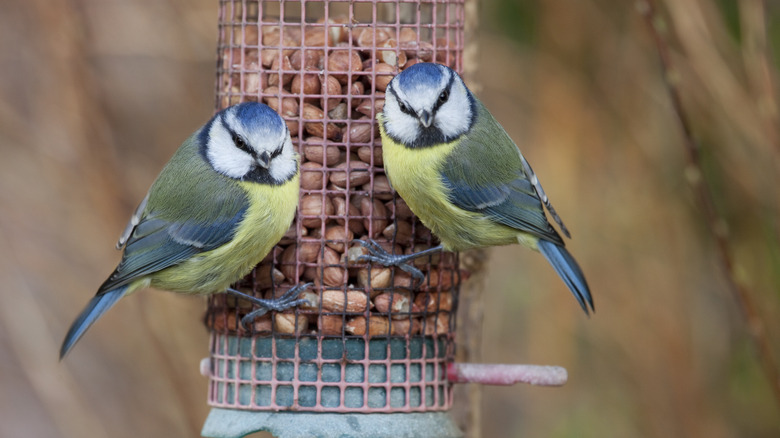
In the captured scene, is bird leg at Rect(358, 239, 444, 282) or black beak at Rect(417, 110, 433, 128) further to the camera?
bird leg at Rect(358, 239, 444, 282)

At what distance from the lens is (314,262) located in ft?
11.2

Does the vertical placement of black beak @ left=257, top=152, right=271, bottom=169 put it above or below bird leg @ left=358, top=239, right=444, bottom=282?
above

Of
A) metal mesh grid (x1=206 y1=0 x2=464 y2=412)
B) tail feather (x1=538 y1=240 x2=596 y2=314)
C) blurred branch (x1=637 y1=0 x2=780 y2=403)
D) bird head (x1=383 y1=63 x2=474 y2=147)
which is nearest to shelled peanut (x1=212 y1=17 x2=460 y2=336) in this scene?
metal mesh grid (x1=206 y1=0 x2=464 y2=412)

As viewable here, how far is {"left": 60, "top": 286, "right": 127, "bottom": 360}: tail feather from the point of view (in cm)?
320

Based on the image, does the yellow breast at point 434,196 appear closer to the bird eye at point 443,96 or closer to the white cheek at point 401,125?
the white cheek at point 401,125

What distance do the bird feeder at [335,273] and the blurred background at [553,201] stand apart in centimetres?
127

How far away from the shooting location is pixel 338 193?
A: 135 inches

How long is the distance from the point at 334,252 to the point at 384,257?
185mm

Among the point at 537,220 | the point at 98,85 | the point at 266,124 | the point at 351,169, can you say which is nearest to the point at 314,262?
the point at 351,169

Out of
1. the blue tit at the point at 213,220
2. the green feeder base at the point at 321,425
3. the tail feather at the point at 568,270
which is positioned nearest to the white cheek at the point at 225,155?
the blue tit at the point at 213,220

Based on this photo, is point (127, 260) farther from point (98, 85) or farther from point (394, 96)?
point (98, 85)

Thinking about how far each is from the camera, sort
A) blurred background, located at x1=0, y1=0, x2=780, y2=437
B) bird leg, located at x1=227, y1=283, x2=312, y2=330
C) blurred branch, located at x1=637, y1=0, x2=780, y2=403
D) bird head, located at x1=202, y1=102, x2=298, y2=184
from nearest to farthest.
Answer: bird head, located at x1=202, y1=102, x2=298, y2=184 < bird leg, located at x1=227, y1=283, x2=312, y2=330 < blurred branch, located at x1=637, y1=0, x2=780, y2=403 < blurred background, located at x1=0, y1=0, x2=780, y2=437

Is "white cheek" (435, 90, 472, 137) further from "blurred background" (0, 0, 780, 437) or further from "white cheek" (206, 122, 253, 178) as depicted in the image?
"blurred background" (0, 0, 780, 437)

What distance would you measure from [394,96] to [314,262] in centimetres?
66
